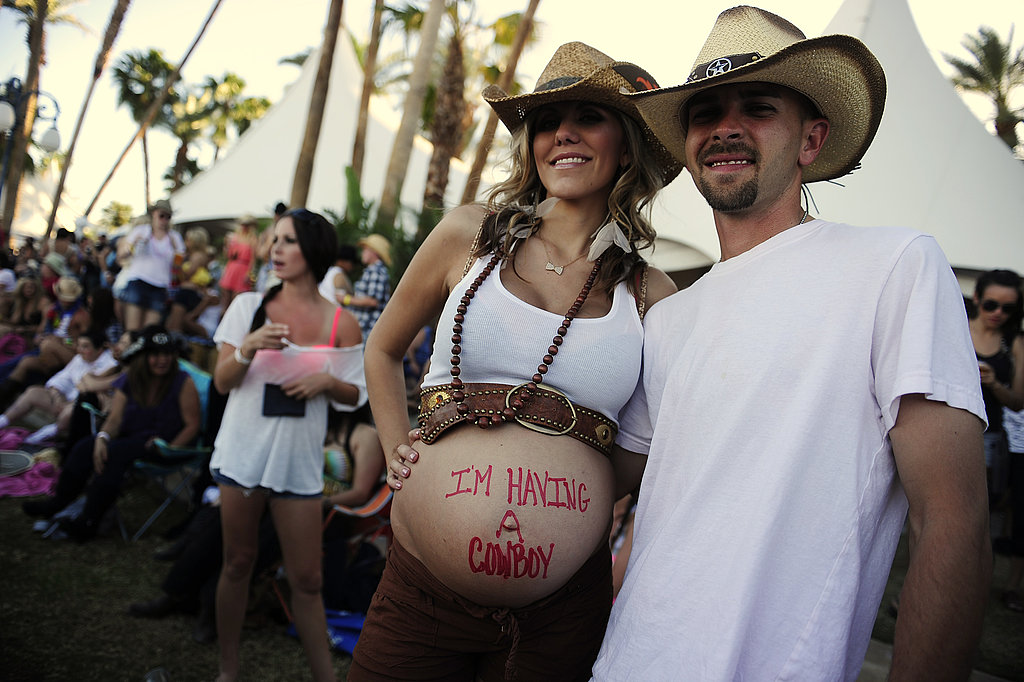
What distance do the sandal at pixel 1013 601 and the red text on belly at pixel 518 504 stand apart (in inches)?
175

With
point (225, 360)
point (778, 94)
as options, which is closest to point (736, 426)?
point (778, 94)

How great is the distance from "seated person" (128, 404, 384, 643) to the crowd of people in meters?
2.45

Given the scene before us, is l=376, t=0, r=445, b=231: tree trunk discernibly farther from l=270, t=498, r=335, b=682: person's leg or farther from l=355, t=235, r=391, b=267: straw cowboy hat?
l=270, t=498, r=335, b=682: person's leg

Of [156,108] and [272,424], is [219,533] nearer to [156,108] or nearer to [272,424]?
[272,424]

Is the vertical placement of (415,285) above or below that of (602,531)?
above

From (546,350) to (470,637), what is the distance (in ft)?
2.41

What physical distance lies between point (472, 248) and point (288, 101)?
2149 centimetres

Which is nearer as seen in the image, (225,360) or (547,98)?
(547,98)

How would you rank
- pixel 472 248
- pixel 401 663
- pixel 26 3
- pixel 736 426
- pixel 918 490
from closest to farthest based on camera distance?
pixel 918 490 → pixel 736 426 → pixel 401 663 → pixel 472 248 → pixel 26 3

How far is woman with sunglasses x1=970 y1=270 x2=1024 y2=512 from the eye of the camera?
4262mm

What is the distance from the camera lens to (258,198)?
69.6 ft

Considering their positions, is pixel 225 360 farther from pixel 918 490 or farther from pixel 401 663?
pixel 918 490

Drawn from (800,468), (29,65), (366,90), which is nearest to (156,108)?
(29,65)

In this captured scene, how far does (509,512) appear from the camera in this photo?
1637mm
